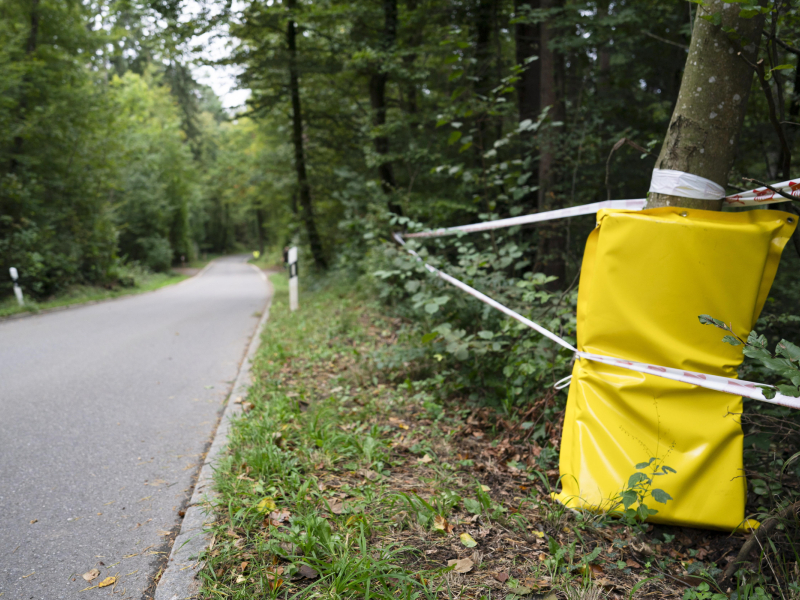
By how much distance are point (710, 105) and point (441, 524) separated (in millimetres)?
2511

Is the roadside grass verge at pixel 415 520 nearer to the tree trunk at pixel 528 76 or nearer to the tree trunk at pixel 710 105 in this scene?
the tree trunk at pixel 710 105

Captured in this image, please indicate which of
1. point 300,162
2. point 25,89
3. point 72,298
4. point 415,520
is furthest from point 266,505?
point 25,89

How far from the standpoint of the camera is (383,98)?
10.5m

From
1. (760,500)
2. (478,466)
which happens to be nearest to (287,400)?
(478,466)

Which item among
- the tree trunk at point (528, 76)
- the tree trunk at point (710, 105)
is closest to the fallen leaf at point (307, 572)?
the tree trunk at point (710, 105)

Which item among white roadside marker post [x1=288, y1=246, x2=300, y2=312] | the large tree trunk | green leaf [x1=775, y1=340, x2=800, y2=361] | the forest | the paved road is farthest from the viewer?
white roadside marker post [x1=288, y1=246, x2=300, y2=312]

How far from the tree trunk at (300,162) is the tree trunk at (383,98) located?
121 inches

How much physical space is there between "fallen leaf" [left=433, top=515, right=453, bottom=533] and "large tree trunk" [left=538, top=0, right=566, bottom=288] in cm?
402

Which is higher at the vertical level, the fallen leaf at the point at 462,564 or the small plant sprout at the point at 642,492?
the small plant sprout at the point at 642,492

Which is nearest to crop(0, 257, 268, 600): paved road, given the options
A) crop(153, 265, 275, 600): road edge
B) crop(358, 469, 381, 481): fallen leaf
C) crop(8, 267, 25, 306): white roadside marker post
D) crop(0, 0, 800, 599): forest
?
crop(153, 265, 275, 600): road edge

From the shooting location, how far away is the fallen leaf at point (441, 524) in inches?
93.5

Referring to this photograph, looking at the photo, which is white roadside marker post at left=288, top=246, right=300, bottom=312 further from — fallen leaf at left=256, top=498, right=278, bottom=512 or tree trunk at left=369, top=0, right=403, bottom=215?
fallen leaf at left=256, top=498, right=278, bottom=512

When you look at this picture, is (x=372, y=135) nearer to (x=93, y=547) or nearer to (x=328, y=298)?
(x=328, y=298)

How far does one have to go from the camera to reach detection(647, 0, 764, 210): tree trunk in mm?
2309
